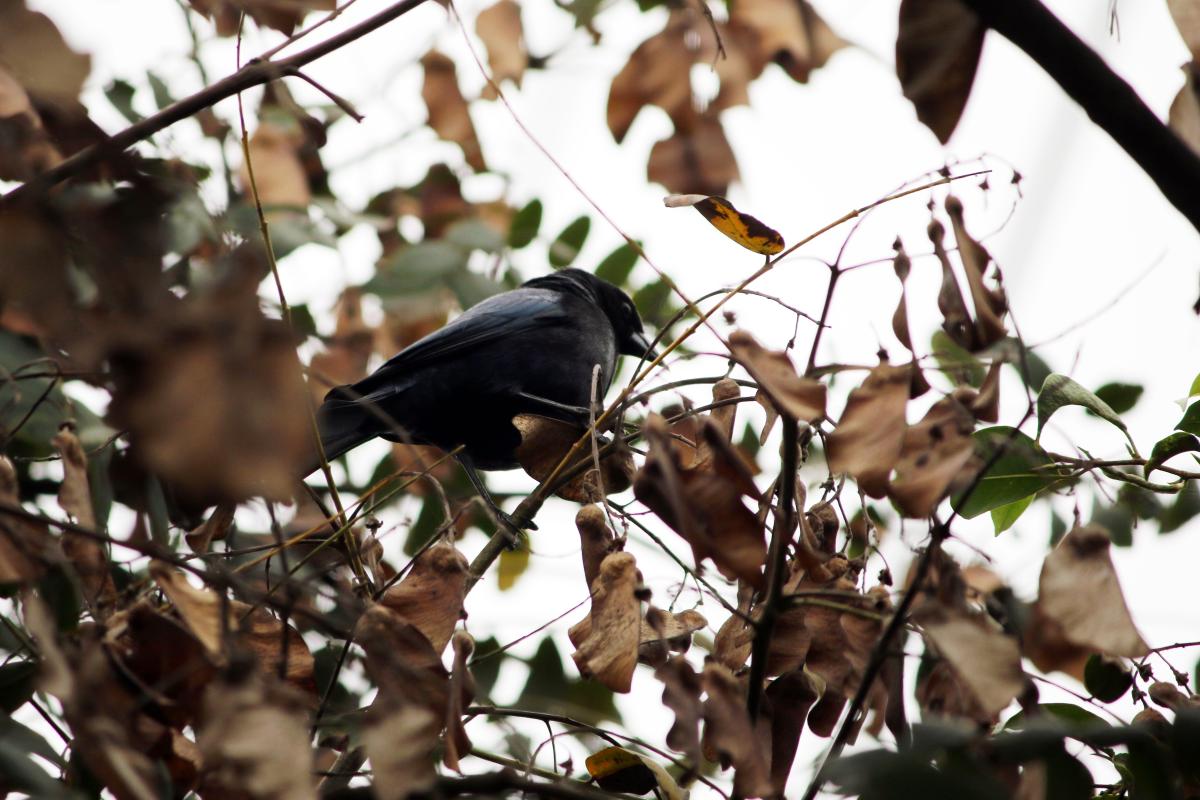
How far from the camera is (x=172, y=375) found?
3.18 ft

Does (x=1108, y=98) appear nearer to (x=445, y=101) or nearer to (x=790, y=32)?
(x=790, y=32)

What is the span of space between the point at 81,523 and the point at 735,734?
3.53ft

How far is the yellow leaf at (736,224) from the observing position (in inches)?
76.9

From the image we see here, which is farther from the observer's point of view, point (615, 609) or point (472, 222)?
point (472, 222)

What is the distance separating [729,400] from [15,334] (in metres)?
2.27

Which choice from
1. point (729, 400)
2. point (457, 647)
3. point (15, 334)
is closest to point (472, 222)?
point (15, 334)

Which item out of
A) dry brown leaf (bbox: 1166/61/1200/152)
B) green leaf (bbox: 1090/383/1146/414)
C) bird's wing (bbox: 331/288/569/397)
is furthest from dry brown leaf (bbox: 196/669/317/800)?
bird's wing (bbox: 331/288/569/397)

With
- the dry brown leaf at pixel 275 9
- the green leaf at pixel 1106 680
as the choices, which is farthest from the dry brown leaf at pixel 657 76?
the green leaf at pixel 1106 680

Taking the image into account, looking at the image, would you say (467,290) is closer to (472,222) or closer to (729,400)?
(472,222)

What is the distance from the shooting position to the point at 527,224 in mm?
4633

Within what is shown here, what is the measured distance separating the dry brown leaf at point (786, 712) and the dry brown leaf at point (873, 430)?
1.32 ft

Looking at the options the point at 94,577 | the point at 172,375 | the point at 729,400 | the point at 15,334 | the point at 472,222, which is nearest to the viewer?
the point at 172,375

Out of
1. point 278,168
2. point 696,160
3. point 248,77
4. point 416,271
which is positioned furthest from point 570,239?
point 248,77

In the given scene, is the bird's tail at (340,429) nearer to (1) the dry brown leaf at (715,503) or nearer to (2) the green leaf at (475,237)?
(2) the green leaf at (475,237)
